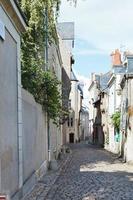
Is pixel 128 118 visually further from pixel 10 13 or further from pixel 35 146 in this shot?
pixel 10 13

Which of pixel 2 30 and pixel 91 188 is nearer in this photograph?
pixel 2 30

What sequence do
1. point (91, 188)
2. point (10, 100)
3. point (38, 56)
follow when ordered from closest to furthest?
→ 1. point (10, 100)
2. point (91, 188)
3. point (38, 56)

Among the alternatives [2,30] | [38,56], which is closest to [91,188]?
[2,30]

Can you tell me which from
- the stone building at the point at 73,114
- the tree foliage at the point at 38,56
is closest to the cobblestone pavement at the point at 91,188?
the tree foliage at the point at 38,56

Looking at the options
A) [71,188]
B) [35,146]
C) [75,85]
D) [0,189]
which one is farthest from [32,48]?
[75,85]

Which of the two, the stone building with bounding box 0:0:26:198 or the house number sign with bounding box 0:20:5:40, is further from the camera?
the stone building with bounding box 0:0:26:198

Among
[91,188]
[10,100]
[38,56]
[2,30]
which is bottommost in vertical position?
[91,188]

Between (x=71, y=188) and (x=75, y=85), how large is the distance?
177ft

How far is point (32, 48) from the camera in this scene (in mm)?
19516

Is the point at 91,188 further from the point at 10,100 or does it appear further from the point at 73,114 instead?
the point at 73,114

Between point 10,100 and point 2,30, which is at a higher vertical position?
point 2,30

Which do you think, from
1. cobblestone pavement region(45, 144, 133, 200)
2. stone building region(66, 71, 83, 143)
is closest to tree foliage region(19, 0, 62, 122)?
cobblestone pavement region(45, 144, 133, 200)

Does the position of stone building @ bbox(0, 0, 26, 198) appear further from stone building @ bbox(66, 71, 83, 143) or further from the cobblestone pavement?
stone building @ bbox(66, 71, 83, 143)

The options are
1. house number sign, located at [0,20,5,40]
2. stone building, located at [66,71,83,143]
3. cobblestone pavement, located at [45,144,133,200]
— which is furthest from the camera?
stone building, located at [66,71,83,143]
